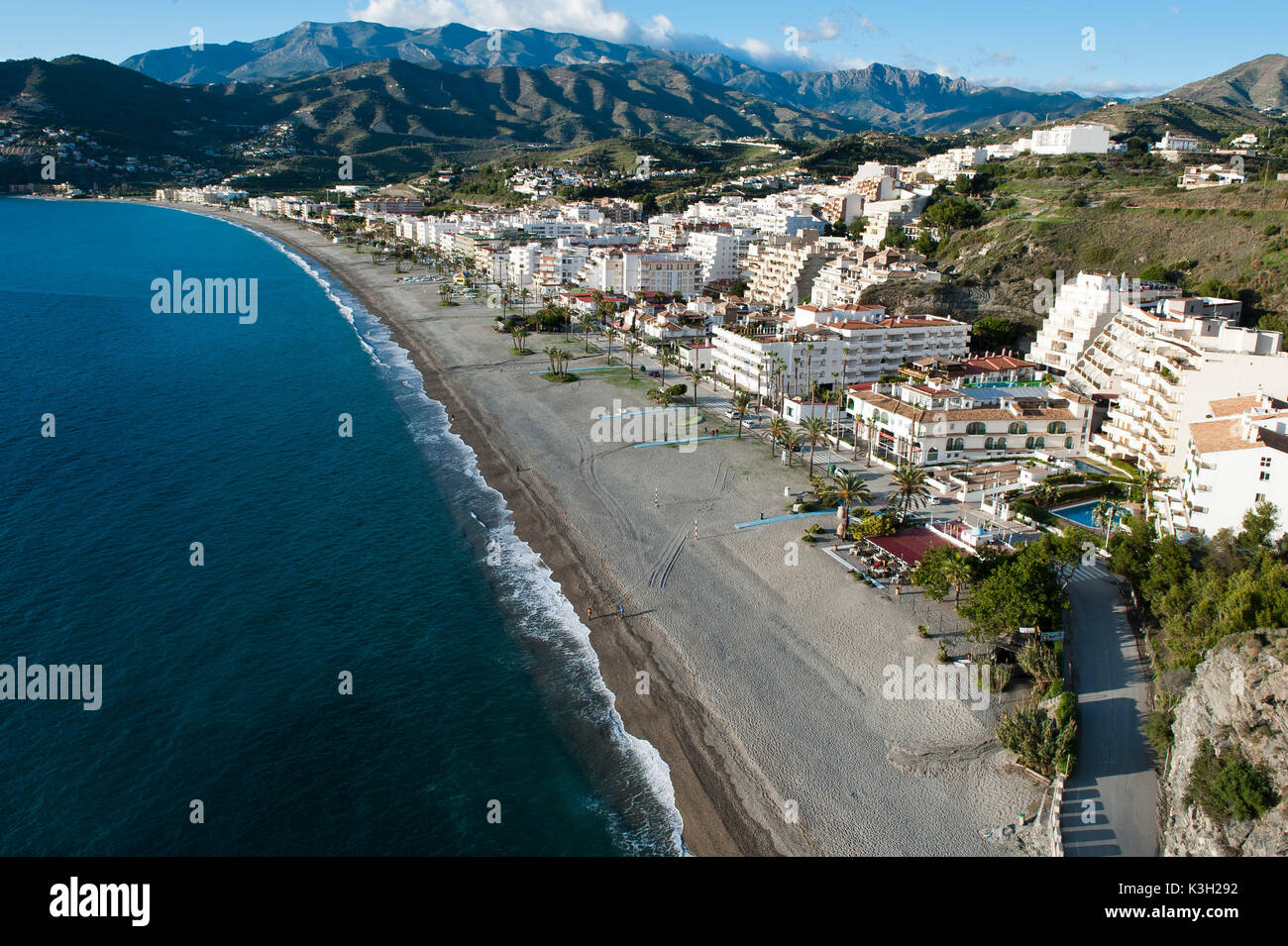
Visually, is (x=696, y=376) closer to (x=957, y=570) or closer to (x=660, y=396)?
(x=660, y=396)

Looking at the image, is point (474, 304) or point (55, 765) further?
point (474, 304)

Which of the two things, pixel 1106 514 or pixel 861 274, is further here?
pixel 861 274

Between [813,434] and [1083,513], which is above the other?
[813,434]

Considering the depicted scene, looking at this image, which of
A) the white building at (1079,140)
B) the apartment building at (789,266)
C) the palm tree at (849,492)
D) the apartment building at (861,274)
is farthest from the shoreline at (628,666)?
the white building at (1079,140)

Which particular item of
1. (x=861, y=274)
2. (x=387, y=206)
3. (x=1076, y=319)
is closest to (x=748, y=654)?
(x=1076, y=319)

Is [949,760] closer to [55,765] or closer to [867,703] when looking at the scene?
[867,703]
